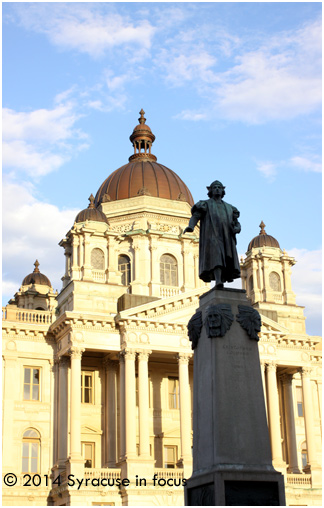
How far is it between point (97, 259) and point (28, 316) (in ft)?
19.5

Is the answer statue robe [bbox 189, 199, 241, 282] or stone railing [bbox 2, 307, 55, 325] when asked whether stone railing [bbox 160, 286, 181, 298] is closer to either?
stone railing [bbox 2, 307, 55, 325]

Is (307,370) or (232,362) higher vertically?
(307,370)

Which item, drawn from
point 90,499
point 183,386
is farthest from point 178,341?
point 90,499

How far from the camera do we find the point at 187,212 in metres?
62.4

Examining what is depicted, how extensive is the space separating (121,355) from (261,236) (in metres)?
18.3

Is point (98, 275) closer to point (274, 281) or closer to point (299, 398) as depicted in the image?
point (274, 281)

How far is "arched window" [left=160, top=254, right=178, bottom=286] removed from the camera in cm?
5744

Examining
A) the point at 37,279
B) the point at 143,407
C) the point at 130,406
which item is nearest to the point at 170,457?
the point at 143,407

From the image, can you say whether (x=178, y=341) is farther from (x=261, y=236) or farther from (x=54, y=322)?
(x=261, y=236)

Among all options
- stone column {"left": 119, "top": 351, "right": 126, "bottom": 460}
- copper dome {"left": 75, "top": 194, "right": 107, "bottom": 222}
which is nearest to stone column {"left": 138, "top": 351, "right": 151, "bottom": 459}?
stone column {"left": 119, "top": 351, "right": 126, "bottom": 460}

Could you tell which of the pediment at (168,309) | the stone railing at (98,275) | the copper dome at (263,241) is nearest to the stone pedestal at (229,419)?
the pediment at (168,309)

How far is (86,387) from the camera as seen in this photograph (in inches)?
1933

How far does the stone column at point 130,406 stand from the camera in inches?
1714

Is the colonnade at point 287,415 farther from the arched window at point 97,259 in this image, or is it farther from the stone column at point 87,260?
the stone column at point 87,260
